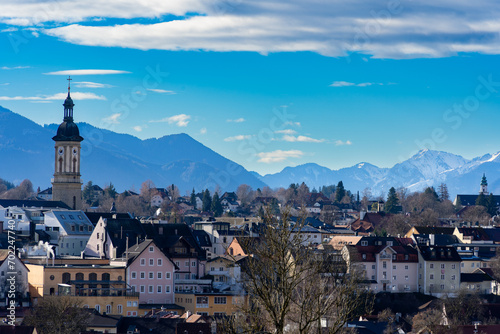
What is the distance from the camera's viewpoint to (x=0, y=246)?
3167 inches

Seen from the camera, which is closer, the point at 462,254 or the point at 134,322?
the point at 134,322

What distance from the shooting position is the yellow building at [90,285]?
2522 inches

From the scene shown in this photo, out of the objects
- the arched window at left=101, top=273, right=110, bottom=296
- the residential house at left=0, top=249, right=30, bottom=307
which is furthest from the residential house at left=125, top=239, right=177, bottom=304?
the residential house at left=0, top=249, right=30, bottom=307

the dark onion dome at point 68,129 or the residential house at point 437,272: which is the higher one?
the dark onion dome at point 68,129

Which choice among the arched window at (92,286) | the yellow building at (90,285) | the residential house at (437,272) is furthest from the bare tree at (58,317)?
the residential house at (437,272)

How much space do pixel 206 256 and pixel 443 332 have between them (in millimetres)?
30798

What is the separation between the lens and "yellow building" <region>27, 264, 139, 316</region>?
210ft

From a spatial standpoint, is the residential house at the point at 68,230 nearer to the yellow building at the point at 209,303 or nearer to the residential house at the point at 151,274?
the residential house at the point at 151,274

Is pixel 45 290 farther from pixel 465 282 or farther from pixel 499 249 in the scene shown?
pixel 499 249

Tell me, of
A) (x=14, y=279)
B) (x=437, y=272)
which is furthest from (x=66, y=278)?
(x=437, y=272)

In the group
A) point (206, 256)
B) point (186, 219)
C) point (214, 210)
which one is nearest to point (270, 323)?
point (206, 256)

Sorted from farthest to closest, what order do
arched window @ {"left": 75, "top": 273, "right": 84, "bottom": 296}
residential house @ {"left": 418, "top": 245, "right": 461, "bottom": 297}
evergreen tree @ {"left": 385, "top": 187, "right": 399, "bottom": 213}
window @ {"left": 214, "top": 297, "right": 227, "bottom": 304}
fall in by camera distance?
evergreen tree @ {"left": 385, "top": 187, "right": 399, "bottom": 213}, residential house @ {"left": 418, "top": 245, "right": 461, "bottom": 297}, window @ {"left": 214, "top": 297, "right": 227, "bottom": 304}, arched window @ {"left": 75, "top": 273, "right": 84, "bottom": 296}

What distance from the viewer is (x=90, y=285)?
66375mm

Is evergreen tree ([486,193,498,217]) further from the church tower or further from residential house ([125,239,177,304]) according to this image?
residential house ([125,239,177,304])
